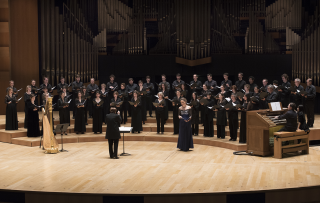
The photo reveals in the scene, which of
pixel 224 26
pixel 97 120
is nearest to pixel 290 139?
pixel 97 120

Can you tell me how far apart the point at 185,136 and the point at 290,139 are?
6.16 ft

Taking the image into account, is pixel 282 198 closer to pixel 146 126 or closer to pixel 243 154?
pixel 243 154

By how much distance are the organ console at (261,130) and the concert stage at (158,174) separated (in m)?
0.21

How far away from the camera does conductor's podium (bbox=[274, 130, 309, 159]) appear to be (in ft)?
22.2

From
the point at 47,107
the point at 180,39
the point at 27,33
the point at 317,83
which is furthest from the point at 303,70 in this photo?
the point at 27,33

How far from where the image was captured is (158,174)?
5.88 meters

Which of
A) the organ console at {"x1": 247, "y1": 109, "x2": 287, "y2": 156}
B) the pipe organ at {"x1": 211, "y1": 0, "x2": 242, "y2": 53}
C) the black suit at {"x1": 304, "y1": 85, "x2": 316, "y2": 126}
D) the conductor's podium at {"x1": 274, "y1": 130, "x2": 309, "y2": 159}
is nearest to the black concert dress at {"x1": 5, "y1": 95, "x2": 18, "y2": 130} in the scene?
the organ console at {"x1": 247, "y1": 109, "x2": 287, "y2": 156}

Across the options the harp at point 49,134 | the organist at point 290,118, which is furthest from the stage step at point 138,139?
the organist at point 290,118

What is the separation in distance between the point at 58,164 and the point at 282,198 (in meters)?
3.53

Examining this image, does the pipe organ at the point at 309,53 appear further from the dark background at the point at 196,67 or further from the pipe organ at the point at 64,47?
the pipe organ at the point at 64,47

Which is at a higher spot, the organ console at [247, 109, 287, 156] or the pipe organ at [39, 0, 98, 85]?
the pipe organ at [39, 0, 98, 85]

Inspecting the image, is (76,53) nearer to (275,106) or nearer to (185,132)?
(185,132)

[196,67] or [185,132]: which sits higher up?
[196,67]

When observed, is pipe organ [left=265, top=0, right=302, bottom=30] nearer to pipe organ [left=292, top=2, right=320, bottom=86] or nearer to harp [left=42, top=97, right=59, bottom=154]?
pipe organ [left=292, top=2, right=320, bottom=86]
